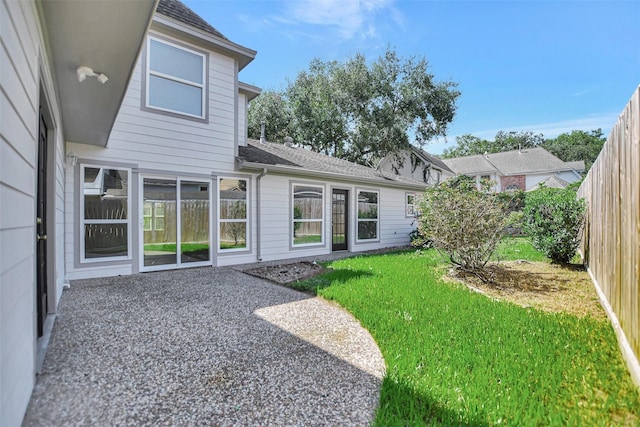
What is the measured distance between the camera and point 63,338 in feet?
10.5

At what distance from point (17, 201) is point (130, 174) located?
200 inches

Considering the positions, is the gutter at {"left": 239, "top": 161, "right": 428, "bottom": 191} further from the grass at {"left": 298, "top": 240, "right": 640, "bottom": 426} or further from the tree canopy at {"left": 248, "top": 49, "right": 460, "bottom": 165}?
the tree canopy at {"left": 248, "top": 49, "right": 460, "bottom": 165}

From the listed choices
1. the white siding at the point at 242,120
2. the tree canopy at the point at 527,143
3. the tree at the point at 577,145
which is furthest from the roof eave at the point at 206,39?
the tree at the point at 577,145

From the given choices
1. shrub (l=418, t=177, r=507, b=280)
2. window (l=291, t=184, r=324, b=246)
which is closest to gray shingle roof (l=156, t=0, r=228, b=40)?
window (l=291, t=184, r=324, b=246)

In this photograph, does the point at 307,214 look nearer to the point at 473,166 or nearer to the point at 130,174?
the point at 130,174

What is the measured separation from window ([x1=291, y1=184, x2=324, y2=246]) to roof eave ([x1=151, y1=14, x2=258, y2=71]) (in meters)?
3.33

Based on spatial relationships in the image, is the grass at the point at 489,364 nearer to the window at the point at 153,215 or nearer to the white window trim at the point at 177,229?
the white window trim at the point at 177,229

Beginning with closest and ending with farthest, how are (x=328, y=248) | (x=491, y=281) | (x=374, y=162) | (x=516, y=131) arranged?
(x=491, y=281) < (x=328, y=248) < (x=374, y=162) < (x=516, y=131)

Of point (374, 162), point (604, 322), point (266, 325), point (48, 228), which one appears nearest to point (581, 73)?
point (374, 162)

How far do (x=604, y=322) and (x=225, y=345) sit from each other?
13.4 feet

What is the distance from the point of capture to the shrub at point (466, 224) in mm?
5980

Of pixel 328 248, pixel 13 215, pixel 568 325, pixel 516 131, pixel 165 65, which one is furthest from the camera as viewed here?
pixel 516 131

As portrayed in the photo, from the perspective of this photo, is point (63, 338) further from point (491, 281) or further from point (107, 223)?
point (491, 281)

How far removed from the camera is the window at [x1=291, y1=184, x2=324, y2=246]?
905 cm
